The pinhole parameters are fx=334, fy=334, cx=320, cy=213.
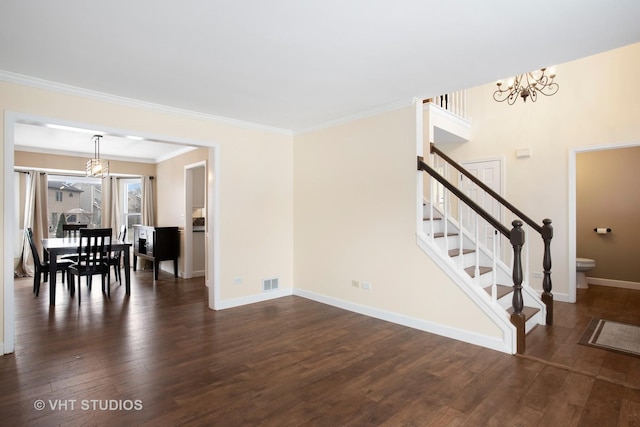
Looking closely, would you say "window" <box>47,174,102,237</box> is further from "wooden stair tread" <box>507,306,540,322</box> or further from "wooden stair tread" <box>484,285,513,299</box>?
"wooden stair tread" <box>507,306,540,322</box>

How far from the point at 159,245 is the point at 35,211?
9.45 ft

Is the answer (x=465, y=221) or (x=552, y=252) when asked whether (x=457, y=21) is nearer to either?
(x=465, y=221)

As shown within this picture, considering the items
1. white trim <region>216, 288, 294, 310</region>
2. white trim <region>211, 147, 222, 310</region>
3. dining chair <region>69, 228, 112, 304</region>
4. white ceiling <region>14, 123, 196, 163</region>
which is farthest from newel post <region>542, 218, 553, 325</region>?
dining chair <region>69, 228, 112, 304</region>

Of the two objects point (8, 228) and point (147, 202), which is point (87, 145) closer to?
point (147, 202)

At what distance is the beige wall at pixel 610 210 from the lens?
555cm

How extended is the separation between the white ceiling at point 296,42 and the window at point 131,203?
5.24 meters

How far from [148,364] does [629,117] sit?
6.18m

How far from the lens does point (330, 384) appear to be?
250cm

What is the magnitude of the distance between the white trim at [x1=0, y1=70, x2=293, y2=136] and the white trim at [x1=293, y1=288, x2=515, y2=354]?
2.65 metres

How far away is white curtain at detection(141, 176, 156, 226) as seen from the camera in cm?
768

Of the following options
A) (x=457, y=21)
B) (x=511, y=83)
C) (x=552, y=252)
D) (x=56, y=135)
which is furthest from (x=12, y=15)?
(x=552, y=252)

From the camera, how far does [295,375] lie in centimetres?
264

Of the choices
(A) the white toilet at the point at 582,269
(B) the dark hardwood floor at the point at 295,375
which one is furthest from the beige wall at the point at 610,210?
(B) the dark hardwood floor at the point at 295,375

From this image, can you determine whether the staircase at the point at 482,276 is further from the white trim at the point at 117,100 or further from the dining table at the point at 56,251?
the dining table at the point at 56,251
